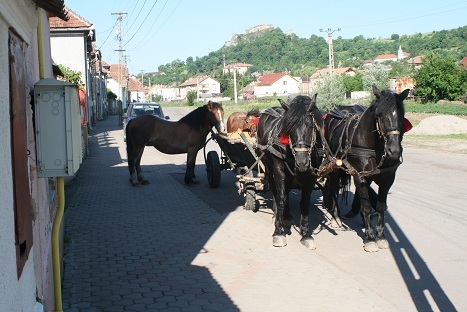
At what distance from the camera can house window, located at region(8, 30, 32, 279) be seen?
3031 mm

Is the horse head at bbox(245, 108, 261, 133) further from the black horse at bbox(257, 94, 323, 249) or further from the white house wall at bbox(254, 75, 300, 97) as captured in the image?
the white house wall at bbox(254, 75, 300, 97)

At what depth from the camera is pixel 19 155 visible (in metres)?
3.20

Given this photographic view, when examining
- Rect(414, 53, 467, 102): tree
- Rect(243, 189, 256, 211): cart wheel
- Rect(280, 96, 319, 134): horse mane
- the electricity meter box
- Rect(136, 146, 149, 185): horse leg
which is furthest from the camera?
Rect(414, 53, 467, 102): tree

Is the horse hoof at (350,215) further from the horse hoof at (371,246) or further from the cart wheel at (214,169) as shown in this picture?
the cart wheel at (214,169)

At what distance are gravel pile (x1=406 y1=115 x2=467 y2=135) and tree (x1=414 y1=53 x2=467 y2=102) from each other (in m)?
30.0

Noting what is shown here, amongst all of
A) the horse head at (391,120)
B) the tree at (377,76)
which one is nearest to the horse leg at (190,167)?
the horse head at (391,120)

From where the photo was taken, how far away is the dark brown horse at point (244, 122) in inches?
428

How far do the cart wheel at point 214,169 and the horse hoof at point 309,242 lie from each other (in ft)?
16.3

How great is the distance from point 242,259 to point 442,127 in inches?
1010

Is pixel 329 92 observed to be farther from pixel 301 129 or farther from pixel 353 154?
pixel 301 129

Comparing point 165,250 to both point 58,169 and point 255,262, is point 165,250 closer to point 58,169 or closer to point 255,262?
point 255,262

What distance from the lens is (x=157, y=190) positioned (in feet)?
42.3

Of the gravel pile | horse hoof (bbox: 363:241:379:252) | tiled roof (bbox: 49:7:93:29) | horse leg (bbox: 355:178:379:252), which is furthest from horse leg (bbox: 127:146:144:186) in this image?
the gravel pile

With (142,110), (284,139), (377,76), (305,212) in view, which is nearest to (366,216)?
(305,212)
